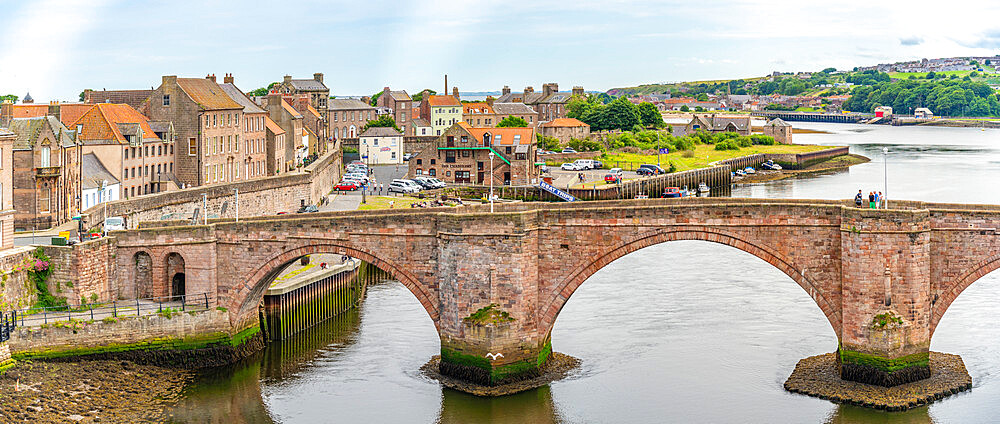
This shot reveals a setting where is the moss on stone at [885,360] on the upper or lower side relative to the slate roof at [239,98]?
lower

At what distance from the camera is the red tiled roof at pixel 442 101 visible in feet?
478

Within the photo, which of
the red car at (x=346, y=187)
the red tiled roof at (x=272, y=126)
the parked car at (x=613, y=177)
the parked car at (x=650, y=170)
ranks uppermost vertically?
the red tiled roof at (x=272, y=126)

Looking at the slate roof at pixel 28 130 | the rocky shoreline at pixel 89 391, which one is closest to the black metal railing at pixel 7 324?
the rocky shoreline at pixel 89 391

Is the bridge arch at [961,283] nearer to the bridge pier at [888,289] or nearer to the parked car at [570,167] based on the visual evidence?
the bridge pier at [888,289]

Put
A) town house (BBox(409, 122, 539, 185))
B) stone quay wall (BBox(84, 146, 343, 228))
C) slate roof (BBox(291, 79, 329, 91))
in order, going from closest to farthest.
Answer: stone quay wall (BBox(84, 146, 343, 228)) → town house (BBox(409, 122, 539, 185)) → slate roof (BBox(291, 79, 329, 91))

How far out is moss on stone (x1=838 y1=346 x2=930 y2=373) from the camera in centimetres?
3694

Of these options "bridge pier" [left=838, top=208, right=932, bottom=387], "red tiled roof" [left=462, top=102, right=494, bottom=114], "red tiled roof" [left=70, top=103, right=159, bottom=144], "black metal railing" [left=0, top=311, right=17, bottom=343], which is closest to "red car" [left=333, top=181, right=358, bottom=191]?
"red tiled roof" [left=70, top=103, right=159, bottom=144]

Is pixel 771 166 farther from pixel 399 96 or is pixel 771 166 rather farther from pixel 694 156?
pixel 399 96

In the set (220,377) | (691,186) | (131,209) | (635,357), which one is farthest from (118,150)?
(691,186)

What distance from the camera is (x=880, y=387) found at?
36.9 m

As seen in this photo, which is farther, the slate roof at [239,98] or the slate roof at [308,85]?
the slate roof at [308,85]

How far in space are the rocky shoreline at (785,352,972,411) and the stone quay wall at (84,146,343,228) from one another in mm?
28480

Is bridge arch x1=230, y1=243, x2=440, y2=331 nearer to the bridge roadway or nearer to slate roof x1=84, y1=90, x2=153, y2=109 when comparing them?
the bridge roadway

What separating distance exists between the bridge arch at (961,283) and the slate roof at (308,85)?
3951 inches
